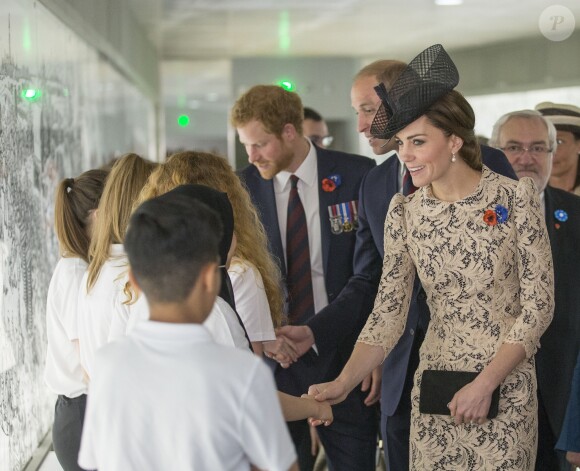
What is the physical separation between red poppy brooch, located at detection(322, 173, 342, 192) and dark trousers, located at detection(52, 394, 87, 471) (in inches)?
54.6

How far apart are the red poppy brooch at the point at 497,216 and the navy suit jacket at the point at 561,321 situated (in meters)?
1.08

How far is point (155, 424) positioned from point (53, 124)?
11.5 ft

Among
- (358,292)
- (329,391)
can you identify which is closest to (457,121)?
(329,391)

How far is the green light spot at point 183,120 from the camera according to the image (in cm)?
2200

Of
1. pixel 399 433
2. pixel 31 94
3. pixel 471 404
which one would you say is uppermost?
pixel 31 94

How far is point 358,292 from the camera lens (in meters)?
3.72

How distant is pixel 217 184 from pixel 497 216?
80 cm

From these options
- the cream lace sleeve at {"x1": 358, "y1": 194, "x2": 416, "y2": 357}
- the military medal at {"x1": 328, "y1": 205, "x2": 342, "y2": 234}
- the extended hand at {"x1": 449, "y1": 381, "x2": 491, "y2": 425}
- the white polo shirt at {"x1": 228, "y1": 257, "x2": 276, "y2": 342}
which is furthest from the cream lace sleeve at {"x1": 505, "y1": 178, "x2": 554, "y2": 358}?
the military medal at {"x1": 328, "y1": 205, "x2": 342, "y2": 234}

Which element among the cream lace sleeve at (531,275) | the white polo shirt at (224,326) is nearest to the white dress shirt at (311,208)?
the cream lace sleeve at (531,275)

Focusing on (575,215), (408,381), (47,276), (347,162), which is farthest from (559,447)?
(47,276)

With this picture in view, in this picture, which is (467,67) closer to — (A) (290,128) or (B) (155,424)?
(A) (290,128)

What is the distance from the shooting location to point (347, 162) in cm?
418

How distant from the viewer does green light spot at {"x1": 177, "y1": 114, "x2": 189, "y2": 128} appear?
22000 mm

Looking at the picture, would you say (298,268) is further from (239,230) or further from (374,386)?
(239,230)
